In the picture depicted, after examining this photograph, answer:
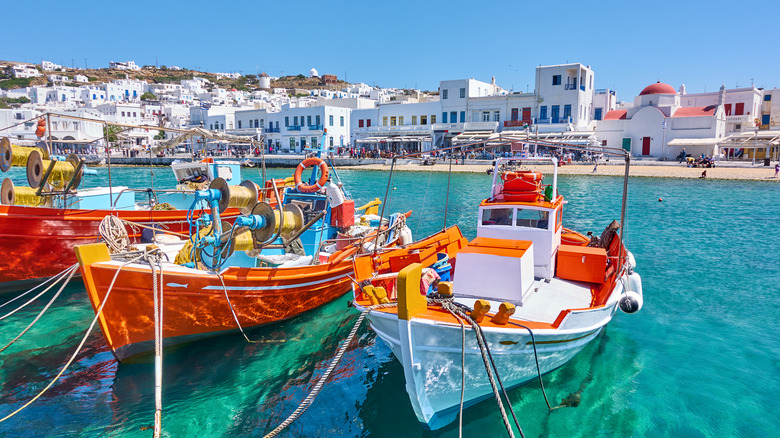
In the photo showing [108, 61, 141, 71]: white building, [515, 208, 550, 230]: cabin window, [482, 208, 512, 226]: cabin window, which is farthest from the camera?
[108, 61, 141, 71]: white building

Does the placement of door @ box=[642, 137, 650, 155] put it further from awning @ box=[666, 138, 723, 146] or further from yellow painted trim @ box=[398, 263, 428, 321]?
yellow painted trim @ box=[398, 263, 428, 321]

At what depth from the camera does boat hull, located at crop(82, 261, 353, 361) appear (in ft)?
25.5

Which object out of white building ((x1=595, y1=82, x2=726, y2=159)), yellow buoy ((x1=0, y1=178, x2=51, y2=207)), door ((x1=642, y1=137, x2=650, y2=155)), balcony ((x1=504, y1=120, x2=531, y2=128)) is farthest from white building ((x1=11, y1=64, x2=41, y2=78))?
yellow buoy ((x1=0, y1=178, x2=51, y2=207))

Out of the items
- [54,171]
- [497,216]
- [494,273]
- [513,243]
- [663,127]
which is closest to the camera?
[494,273]

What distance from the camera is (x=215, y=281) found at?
8.49 meters

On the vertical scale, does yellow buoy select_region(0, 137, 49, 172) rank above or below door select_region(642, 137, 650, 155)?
below

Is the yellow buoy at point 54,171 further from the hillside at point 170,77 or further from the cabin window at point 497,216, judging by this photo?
the hillside at point 170,77

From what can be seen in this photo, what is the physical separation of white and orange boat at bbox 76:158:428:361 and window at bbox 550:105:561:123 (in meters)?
48.8

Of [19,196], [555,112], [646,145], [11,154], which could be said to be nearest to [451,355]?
[11,154]

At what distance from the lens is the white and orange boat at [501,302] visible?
5.86 metres

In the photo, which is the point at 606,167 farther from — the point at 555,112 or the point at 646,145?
the point at 555,112

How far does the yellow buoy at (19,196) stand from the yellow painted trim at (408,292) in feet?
40.3

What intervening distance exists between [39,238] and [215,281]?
264 inches

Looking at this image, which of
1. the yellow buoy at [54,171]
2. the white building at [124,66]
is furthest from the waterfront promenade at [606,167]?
the white building at [124,66]
